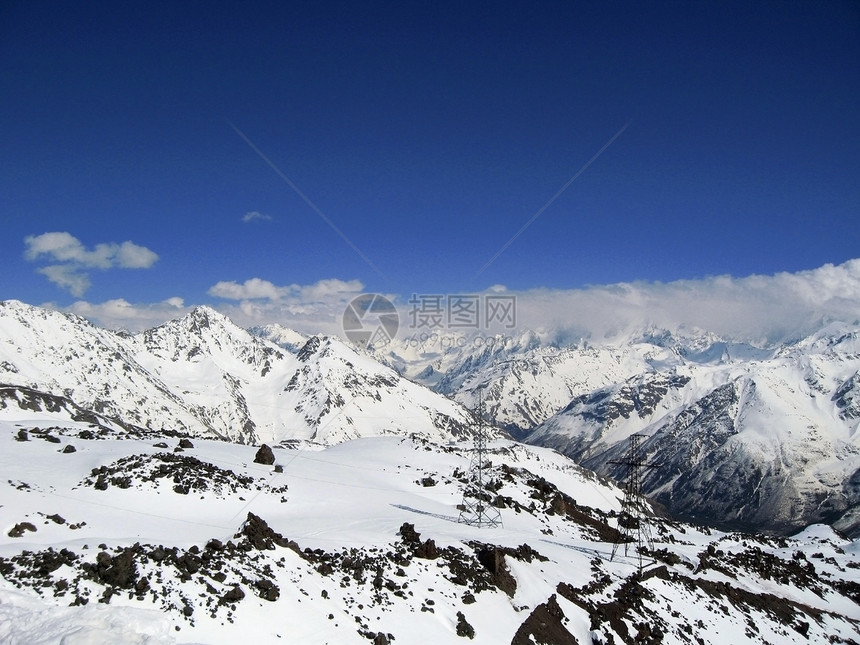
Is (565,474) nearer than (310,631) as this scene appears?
No

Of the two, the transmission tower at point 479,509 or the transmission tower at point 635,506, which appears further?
the transmission tower at point 479,509

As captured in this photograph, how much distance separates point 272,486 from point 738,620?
42.2 metres

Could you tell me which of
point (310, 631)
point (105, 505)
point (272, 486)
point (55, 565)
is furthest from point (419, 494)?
point (55, 565)

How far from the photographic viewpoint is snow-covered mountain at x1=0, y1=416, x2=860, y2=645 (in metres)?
22.4

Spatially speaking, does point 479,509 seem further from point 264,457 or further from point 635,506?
point 264,457

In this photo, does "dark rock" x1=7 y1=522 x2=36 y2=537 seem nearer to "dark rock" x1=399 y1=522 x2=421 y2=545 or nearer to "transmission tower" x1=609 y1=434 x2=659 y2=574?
"dark rock" x1=399 y1=522 x2=421 y2=545

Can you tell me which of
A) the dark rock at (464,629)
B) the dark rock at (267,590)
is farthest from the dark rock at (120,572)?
the dark rock at (464,629)

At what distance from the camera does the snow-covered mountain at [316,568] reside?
22.4 meters

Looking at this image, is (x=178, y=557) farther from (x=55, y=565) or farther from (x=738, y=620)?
(x=738, y=620)

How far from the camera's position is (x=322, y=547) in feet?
112

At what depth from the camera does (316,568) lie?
99.0ft

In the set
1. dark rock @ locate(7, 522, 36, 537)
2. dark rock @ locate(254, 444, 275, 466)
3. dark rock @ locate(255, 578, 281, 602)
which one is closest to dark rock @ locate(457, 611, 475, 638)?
dark rock @ locate(255, 578, 281, 602)

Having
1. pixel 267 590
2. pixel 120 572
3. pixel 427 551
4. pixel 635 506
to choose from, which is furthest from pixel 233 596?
pixel 635 506

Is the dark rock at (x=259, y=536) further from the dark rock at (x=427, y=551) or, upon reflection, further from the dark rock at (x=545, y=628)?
the dark rock at (x=545, y=628)
